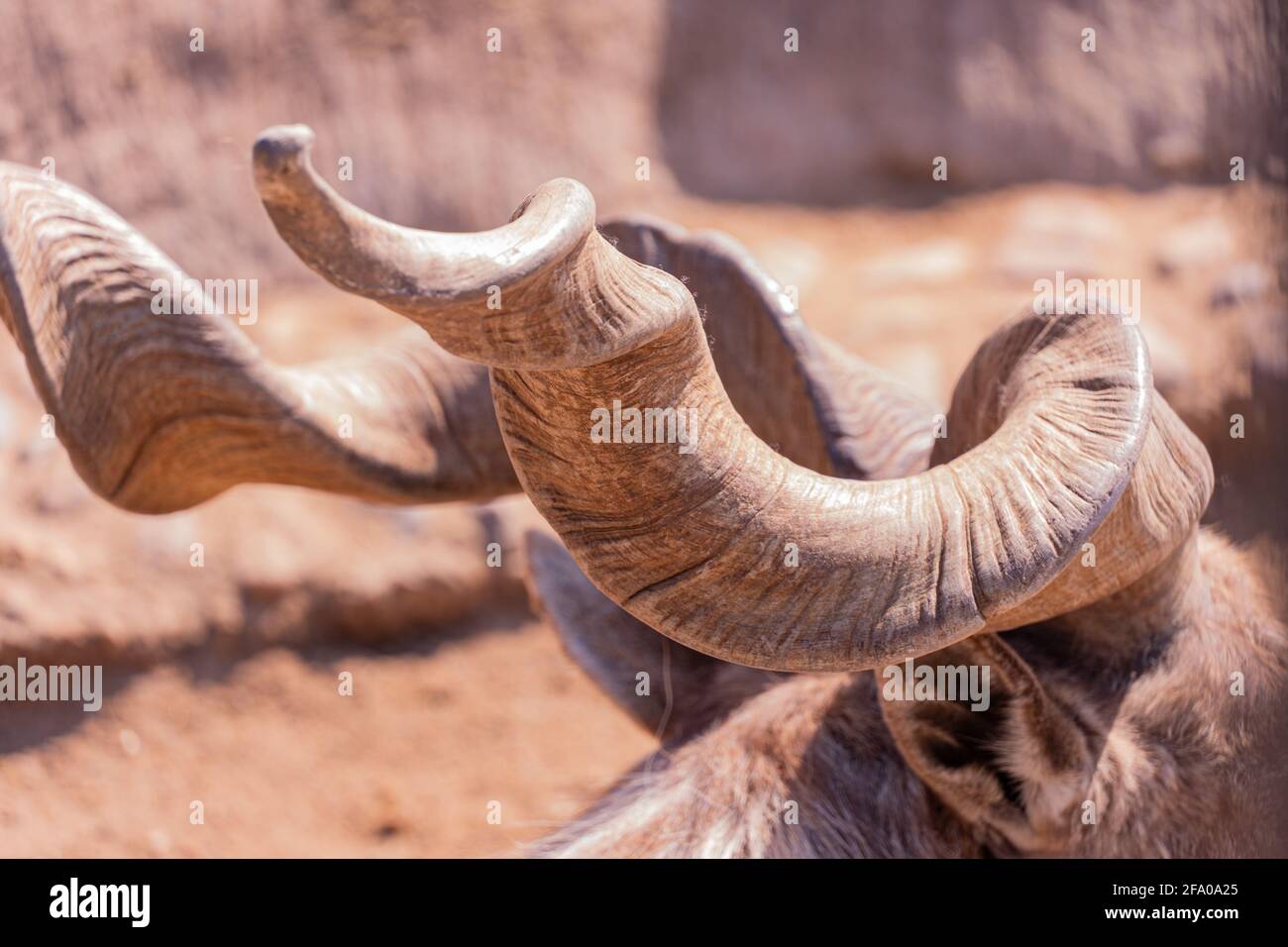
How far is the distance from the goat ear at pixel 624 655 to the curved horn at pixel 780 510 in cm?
135

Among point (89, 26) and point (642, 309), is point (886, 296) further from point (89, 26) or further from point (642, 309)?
point (642, 309)

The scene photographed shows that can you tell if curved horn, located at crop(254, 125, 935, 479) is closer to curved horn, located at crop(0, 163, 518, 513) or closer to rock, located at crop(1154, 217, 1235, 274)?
curved horn, located at crop(0, 163, 518, 513)

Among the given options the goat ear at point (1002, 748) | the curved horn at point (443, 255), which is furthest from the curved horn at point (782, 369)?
the curved horn at point (443, 255)

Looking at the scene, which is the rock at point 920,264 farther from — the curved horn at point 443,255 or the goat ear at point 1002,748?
the curved horn at point 443,255

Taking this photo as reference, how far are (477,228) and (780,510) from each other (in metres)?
6.57

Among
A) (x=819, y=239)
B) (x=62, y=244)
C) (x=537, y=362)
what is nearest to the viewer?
(x=537, y=362)

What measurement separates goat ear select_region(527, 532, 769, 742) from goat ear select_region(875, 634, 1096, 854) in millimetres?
799

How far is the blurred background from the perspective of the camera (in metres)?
6.44

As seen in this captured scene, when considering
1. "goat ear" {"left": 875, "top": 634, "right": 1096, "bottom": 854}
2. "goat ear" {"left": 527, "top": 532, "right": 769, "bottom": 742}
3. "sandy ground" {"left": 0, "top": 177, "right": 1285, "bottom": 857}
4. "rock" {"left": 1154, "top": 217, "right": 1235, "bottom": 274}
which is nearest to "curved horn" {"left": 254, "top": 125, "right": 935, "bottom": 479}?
"goat ear" {"left": 875, "top": 634, "right": 1096, "bottom": 854}

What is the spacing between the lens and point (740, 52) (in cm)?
974

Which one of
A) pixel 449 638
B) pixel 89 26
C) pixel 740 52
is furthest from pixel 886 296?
pixel 89 26

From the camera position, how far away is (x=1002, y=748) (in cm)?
293
